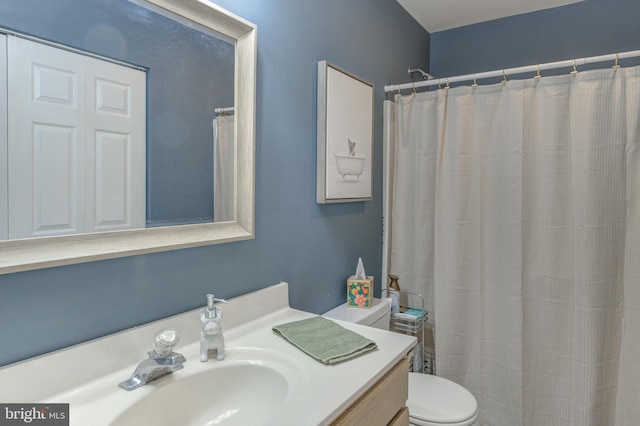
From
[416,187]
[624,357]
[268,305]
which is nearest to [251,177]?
[268,305]

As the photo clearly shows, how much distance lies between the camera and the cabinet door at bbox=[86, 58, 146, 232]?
0.94m

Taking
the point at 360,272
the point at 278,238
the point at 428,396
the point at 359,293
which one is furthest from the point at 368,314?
the point at 278,238

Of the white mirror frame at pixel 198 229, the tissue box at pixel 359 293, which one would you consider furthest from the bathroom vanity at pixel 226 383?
the tissue box at pixel 359 293

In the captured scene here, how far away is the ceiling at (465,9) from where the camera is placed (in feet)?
7.59

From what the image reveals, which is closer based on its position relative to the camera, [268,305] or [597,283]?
[268,305]

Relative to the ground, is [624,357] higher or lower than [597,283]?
lower

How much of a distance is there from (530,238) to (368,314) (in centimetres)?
87

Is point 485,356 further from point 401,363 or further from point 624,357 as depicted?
point 401,363

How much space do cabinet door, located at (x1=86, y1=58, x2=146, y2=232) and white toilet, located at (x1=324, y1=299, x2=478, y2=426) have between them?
996 millimetres

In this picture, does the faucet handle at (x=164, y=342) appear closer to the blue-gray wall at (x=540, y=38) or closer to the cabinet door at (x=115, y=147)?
the cabinet door at (x=115, y=147)

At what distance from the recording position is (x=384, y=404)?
41.4 inches

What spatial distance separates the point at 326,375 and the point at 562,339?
4.63 ft

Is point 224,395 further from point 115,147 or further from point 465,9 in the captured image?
point 465,9

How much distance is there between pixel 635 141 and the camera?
165 cm
